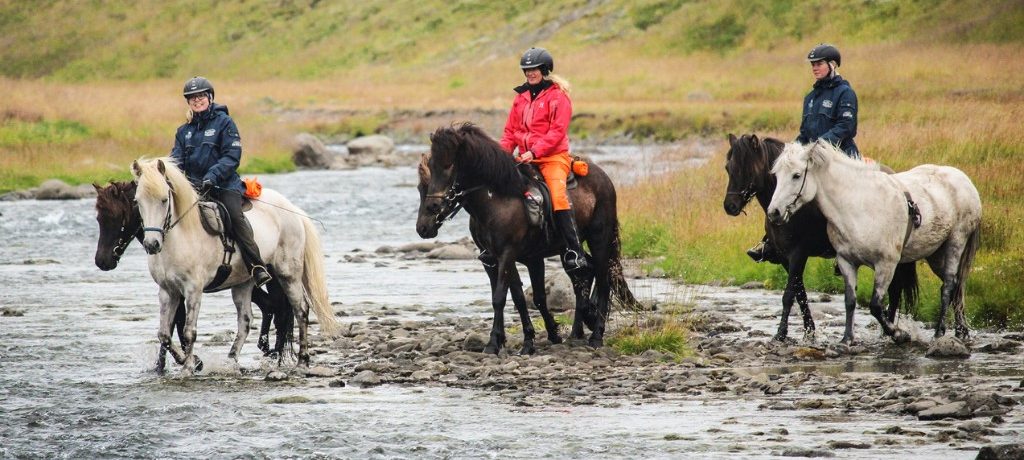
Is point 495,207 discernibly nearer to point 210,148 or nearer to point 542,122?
point 542,122

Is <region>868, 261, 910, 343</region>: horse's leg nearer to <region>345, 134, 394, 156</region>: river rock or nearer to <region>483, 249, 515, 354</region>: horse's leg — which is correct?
<region>483, 249, 515, 354</region>: horse's leg

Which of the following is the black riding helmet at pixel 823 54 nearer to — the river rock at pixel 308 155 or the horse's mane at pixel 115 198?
the horse's mane at pixel 115 198

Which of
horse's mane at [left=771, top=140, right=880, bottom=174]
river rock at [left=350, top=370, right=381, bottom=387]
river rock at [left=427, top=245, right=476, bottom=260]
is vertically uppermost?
horse's mane at [left=771, top=140, right=880, bottom=174]

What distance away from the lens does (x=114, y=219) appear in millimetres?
11539

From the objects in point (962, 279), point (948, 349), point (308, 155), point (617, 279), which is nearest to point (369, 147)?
point (308, 155)

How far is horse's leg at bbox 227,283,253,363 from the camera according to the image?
492 inches

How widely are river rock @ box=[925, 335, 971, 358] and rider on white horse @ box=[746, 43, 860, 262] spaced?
6.89 ft

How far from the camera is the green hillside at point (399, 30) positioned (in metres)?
80.7

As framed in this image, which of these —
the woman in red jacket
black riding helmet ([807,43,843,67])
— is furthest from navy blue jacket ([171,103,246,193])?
black riding helmet ([807,43,843,67])

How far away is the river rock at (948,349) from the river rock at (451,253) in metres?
12.4

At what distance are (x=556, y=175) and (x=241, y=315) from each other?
3.33 meters

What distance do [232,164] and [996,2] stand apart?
6523 centimetres

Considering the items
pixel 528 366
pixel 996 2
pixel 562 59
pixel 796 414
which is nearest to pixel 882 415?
→ pixel 796 414

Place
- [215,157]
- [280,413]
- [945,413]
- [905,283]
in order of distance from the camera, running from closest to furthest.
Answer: [945,413] → [280,413] → [215,157] → [905,283]
